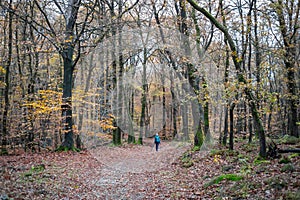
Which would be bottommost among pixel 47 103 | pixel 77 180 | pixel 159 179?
pixel 159 179

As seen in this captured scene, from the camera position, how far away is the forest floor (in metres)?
6.48

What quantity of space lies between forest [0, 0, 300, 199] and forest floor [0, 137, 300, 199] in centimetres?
4

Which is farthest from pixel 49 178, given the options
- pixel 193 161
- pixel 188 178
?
pixel 193 161

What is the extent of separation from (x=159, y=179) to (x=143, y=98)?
19.2 metres

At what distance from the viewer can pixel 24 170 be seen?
9961 mm

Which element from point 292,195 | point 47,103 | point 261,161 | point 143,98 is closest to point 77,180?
point 261,161

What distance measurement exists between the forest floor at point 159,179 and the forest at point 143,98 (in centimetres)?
4

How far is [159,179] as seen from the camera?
10.4m

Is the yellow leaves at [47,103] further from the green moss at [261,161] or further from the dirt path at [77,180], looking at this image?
the green moss at [261,161]

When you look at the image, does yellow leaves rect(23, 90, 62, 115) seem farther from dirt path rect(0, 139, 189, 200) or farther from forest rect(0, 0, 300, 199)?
dirt path rect(0, 139, 189, 200)

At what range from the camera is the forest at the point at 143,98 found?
8367mm

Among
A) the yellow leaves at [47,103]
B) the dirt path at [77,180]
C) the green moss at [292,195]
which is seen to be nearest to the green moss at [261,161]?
the dirt path at [77,180]

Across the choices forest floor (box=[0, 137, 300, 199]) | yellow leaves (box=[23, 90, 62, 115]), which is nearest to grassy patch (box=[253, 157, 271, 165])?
forest floor (box=[0, 137, 300, 199])

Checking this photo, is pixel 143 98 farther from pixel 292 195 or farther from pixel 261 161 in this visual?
pixel 292 195
